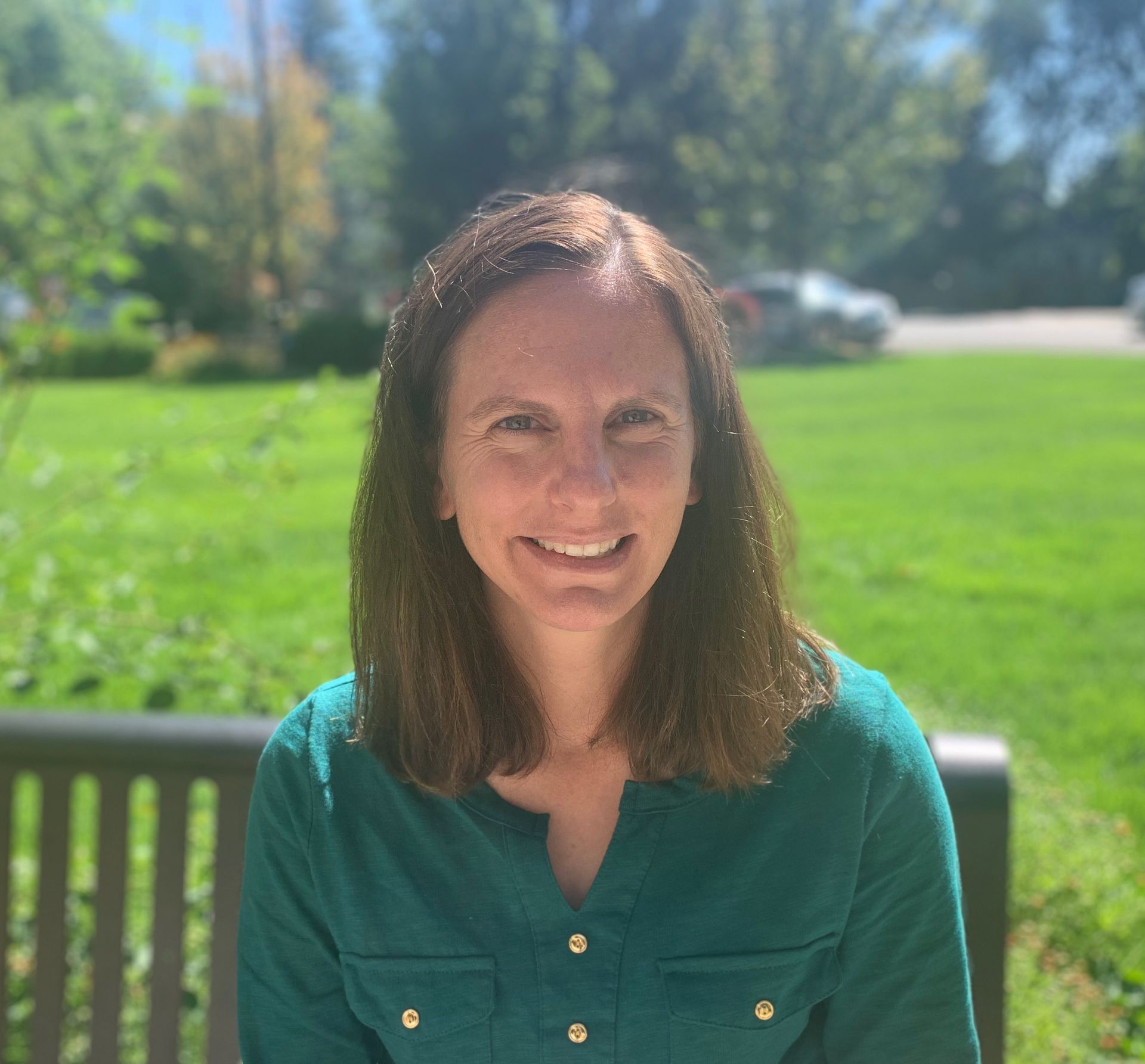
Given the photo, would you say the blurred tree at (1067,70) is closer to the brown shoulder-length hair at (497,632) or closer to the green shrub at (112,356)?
the green shrub at (112,356)

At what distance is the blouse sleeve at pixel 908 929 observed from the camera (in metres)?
1.59

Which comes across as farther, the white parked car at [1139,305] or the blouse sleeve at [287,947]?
the white parked car at [1139,305]

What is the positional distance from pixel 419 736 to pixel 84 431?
1171 cm

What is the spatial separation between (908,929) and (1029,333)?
25472 millimetres

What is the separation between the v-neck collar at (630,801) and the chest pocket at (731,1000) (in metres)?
0.19

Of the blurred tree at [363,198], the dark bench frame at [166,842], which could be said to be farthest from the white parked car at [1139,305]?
the dark bench frame at [166,842]

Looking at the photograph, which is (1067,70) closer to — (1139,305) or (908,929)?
(1139,305)

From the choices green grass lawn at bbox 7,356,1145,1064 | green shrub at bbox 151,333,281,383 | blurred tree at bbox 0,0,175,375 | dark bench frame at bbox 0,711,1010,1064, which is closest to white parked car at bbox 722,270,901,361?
green grass lawn at bbox 7,356,1145,1064

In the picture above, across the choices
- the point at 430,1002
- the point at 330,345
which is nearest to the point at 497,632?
the point at 430,1002

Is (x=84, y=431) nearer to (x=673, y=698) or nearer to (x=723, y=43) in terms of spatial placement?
(x=673, y=698)

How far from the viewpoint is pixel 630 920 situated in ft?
5.10

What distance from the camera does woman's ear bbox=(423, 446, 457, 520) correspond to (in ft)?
5.36

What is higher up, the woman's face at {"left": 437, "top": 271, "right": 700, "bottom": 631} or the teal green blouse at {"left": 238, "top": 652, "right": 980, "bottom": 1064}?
the woman's face at {"left": 437, "top": 271, "right": 700, "bottom": 631}

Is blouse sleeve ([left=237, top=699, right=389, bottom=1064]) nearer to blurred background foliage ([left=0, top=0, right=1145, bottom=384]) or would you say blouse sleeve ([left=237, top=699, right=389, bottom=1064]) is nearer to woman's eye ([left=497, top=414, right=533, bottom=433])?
woman's eye ([left=497, top=414, right=533, bottom=433])
